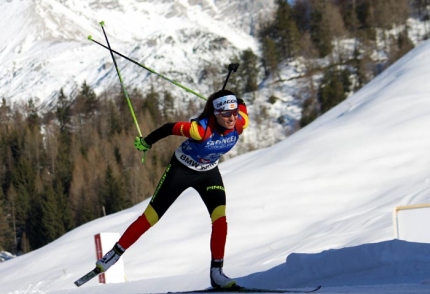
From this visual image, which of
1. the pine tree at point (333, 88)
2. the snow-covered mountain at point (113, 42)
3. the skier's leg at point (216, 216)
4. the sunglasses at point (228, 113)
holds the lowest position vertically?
the skier's leg at point (216, 216)

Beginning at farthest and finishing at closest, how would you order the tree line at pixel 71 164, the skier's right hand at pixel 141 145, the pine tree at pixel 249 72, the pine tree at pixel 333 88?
the pine tree at pixel 249 72
the pine tree at pixel 333 88
the tree line at pixel 71 164
the skier's right hand at pixel 141 145

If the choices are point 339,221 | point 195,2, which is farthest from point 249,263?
point 195,2

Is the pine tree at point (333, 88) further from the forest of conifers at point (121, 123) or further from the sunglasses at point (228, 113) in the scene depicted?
the sunglasses at point (228, 113)

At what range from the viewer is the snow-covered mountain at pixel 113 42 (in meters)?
92.5

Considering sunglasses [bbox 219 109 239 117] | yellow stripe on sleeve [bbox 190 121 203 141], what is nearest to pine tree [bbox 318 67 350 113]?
sunglasses [bbox 219 109 239 117]

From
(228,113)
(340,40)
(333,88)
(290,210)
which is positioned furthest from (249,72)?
(228,113)

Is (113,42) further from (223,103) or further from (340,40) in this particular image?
(223,103)

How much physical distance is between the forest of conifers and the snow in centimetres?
3438

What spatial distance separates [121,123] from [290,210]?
5337 centimetres

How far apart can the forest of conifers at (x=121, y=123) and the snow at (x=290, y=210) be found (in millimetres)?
34384

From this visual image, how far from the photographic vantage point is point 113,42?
108 metres

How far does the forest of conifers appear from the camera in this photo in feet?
176

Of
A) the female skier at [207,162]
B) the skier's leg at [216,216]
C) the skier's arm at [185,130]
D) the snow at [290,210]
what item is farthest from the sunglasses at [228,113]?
the snow at [290,210]

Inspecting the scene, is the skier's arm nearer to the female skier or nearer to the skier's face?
the female skier
